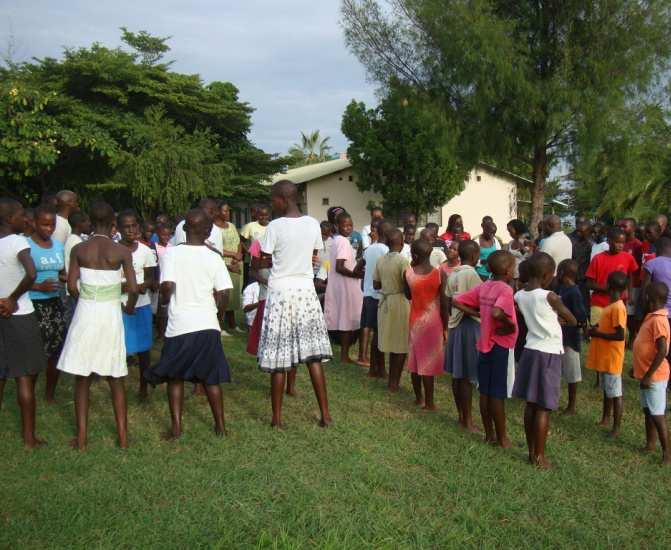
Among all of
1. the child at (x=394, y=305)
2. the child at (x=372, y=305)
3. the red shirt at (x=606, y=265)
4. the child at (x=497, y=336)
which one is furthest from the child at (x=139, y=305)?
the red shirt at (x=606, y=265)

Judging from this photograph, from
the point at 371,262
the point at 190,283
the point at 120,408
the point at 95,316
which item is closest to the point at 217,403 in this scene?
the point at 120,408

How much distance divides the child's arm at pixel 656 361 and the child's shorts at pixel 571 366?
1075 mm

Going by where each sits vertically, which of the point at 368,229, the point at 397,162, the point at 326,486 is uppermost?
the point at 397,162

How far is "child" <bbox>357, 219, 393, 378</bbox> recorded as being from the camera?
715cm

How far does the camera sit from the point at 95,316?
4.57 meters

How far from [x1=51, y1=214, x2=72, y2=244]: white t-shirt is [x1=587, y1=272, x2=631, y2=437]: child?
5.06 meters

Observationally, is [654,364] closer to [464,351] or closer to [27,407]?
[464,351]

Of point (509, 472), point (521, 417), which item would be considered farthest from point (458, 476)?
point (521, 417)

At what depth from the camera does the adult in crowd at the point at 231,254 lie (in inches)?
348

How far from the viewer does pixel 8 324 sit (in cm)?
474

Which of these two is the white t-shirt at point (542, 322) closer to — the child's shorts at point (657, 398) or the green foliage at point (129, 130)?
the child's shorts at point (657, 398)

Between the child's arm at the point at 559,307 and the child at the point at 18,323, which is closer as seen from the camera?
the child's arm at the point at 559,307

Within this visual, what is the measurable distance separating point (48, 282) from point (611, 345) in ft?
16.2

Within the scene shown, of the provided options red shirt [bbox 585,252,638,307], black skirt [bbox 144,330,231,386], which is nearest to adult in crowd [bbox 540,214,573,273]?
red shirt [bbox 585,252,638,307]
